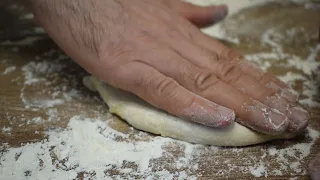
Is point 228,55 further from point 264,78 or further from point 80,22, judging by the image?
point 80,22

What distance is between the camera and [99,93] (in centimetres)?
114

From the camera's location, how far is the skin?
36.7 inches

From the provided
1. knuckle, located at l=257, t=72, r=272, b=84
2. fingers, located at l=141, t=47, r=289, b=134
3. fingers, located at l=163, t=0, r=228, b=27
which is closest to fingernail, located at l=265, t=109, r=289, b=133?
fingers, located at l=141, t=47, r=289, b=134

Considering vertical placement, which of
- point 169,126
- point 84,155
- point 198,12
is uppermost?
point 198,12

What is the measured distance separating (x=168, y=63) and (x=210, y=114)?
0.63 feet

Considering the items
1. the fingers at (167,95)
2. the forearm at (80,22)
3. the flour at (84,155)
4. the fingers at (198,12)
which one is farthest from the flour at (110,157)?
the fingers at (198,12)

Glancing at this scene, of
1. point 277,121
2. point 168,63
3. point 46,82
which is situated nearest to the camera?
point 277,121

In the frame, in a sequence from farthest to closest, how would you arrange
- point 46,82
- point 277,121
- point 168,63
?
point 46,82
point 168,63
point 277,121

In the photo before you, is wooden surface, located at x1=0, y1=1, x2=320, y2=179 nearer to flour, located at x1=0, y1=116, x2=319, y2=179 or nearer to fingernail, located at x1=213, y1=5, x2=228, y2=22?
flour, located at x1=0, y1=116, x2=319, y2=179

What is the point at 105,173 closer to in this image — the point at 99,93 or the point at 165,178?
the point at 165,178

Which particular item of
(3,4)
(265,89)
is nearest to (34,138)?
(265,89)

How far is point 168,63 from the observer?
1.02m

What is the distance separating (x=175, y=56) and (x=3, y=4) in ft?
2.78

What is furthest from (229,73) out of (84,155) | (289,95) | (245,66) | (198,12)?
(84,155)
